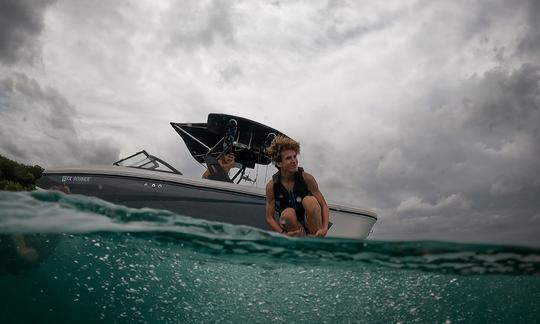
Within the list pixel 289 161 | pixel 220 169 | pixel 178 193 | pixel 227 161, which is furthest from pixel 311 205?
pixel 227 161

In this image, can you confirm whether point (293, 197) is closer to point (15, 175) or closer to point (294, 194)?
point (294, 194)

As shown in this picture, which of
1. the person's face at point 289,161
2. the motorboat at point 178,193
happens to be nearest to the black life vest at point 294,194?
the person's face at point 289,161

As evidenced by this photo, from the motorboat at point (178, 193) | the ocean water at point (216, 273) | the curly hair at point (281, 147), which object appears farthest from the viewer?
the motorboat at point (178, 193)

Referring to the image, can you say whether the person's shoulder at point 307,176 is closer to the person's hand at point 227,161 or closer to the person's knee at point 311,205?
the person's knee at point 311,205

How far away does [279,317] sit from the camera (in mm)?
6855

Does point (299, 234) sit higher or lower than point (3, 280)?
higher

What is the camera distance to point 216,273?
5598mm

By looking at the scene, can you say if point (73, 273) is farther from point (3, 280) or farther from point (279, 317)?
point (279, 317)

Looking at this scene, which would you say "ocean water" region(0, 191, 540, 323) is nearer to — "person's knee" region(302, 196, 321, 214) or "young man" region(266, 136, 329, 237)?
"young man" region(266, 136, 329, 237)

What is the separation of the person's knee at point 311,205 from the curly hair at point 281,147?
618mm

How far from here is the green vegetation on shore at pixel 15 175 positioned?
16.7 metres

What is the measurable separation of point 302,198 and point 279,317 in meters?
4.30

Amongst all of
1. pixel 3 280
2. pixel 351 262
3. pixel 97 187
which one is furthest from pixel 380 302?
pixel 3 280

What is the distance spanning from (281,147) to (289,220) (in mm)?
895
